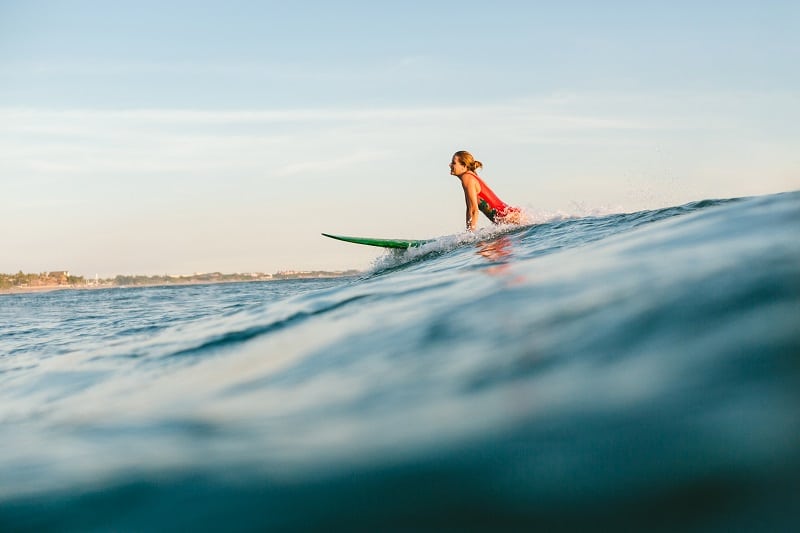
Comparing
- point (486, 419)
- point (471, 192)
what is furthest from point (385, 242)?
point (486, 419)

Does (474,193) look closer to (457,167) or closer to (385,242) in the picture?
(457,167)

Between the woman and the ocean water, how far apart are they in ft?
26.6

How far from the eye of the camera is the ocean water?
98 cm

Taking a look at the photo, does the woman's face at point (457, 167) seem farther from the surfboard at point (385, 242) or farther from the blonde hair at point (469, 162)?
the surfboard at point (385, 242)

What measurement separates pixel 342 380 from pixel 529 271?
1814 mm

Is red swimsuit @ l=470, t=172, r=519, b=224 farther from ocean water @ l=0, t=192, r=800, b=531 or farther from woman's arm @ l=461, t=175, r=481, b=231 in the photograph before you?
ocean water @ l=0, t=192, r=800, b=531

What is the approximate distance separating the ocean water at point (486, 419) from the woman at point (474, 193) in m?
8.10

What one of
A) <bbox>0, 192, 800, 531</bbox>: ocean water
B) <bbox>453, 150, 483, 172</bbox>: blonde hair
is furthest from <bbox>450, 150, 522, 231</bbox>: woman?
<bbox>0, 192, 800, 531</bbox>: ocean water

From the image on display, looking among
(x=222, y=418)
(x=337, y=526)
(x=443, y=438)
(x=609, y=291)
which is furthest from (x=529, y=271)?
(x=337, y=526)

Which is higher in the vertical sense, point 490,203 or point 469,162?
point 469,162

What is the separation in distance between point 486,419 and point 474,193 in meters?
9.85

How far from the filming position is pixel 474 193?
11.0 m

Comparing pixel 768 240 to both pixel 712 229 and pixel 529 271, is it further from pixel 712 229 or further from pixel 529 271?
pixel 529 271

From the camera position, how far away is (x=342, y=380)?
76.4 inches
